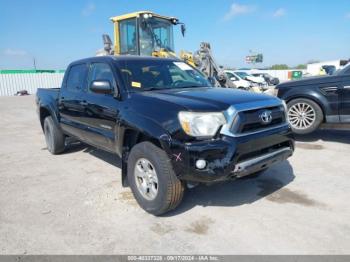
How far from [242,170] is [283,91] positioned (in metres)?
4.27

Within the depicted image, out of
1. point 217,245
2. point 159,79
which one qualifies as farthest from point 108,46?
point 217,245

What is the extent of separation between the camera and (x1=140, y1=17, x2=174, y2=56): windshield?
40.5 ft

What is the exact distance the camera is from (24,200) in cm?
412

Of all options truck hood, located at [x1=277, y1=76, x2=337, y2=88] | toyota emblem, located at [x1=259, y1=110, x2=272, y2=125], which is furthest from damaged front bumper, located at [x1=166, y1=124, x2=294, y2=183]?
truck hood, located at [x1=277, y1=76, x2=337, y2=88]

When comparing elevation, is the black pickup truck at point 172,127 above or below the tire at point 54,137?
above

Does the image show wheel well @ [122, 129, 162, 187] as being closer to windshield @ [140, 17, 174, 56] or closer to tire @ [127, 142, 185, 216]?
tire @ [127, 142, 185, 216]

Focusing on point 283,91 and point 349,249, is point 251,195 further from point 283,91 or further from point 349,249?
point 283,91

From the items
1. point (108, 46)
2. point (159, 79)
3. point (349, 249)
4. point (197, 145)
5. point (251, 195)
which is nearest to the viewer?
point (349, 249)

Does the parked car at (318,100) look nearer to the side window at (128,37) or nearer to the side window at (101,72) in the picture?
the side window at (101,72)

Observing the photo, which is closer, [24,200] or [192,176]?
[192,176]

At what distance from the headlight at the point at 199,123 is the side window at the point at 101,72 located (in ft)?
4.56

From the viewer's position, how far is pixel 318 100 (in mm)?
6270

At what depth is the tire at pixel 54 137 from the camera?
20.2 ft

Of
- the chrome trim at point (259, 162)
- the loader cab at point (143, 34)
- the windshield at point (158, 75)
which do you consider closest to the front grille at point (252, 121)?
the chrome trim at point (259, 162)
